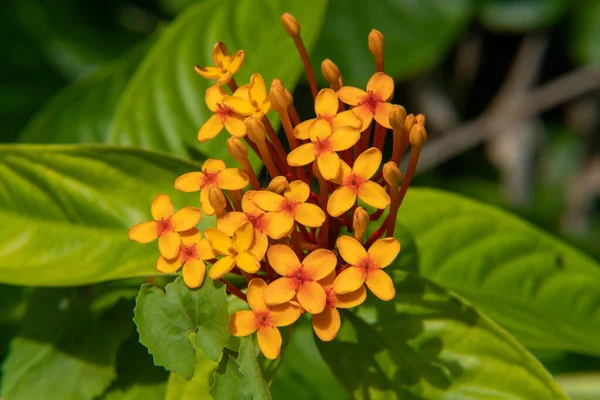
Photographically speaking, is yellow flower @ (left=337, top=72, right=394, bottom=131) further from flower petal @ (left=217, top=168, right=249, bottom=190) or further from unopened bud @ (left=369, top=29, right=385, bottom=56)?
flower petal @ (left=217, top=168, right=249, bottom=190)

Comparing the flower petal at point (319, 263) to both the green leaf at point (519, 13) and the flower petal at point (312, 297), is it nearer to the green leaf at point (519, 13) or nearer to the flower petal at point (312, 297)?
the flower petal at point (312, 297)

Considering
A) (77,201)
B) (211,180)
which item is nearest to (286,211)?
(211,180)

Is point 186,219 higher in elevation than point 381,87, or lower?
lower

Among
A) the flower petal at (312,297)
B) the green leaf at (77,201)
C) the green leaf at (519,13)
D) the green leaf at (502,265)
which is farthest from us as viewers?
the green leaf at (519,13)

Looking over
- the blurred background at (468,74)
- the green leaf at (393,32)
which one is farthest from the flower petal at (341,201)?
the green leaf at (393,32)

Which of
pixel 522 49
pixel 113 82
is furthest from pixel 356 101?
pixel 522 49

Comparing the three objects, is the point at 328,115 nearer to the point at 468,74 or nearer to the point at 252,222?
the point at 252,222
